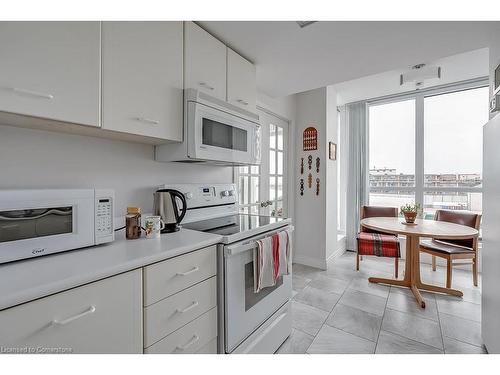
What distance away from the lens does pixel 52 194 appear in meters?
0.95

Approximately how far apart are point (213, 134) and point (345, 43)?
112 cm

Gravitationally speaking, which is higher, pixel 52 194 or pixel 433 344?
pixel 52 194

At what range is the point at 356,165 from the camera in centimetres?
390

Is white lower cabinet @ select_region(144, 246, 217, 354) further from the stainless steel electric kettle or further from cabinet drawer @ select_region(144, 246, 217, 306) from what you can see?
the stainless steel electric kettle

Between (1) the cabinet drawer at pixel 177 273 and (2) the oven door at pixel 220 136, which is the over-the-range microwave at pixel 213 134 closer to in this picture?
(2) the oven door at pixel 220 136

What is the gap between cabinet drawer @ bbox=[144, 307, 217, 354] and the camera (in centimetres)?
97

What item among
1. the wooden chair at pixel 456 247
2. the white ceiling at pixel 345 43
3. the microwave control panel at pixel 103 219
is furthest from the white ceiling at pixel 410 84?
the microwave control panel at pixel 103 219

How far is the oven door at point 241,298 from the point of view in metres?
1.21

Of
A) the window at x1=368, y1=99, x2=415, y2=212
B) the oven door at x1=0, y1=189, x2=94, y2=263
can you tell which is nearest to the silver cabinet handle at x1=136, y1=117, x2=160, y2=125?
the oven door at x1=0, y1=189, x2=94, y2=263

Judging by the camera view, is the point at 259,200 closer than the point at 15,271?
No

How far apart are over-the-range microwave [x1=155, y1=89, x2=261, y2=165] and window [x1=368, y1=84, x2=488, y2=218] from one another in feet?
9.55

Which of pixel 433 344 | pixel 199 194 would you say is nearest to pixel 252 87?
pixel 199 194
